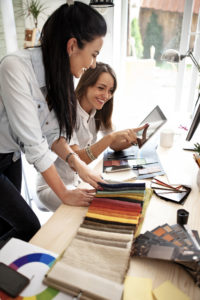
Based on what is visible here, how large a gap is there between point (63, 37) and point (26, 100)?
0.26 meters

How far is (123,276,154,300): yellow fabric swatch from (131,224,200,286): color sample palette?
6cm

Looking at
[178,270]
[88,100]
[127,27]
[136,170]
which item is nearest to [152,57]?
[127,27]

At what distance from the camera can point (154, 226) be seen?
0.79m

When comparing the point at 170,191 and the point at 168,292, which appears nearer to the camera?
the point at 168,292

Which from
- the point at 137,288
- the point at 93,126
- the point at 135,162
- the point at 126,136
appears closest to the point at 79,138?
the point at 93,126

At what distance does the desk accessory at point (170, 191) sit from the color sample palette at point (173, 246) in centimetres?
19

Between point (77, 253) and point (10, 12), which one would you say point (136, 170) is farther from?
point (10, 12)

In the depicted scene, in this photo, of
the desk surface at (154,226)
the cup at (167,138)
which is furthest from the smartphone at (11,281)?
the cup at (167,138)

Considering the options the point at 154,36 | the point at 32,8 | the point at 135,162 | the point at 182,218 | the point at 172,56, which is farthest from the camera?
the point at 154,36

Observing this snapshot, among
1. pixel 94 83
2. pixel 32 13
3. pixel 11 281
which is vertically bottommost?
pixel 11 281

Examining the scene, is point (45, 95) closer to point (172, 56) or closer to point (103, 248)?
point (103, 248)

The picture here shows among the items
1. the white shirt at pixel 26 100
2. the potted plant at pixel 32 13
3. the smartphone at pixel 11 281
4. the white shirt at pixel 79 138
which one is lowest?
the white shirt at pixel 79 138

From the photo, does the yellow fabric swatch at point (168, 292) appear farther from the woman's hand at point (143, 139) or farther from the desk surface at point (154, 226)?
the woman's hand at point (143, 139)

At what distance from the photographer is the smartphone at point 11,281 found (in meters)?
0.57
